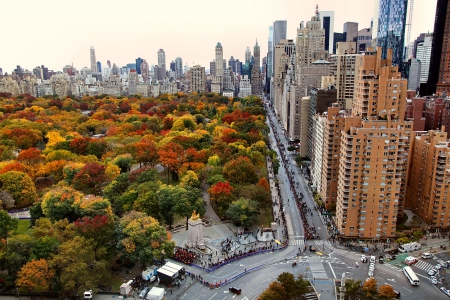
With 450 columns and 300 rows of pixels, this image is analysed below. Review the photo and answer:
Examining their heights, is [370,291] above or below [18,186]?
below

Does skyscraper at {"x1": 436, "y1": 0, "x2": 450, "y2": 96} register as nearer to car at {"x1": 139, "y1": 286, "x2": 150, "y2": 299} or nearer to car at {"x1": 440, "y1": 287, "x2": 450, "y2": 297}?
car at {"x1": 440, "y1": 287, "x2": 450, "y2": 297}

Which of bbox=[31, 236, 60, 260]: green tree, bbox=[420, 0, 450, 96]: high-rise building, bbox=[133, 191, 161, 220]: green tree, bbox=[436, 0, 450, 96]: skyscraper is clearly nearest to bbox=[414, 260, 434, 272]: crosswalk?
bbox=[133, 191, 161, 220]: green tree

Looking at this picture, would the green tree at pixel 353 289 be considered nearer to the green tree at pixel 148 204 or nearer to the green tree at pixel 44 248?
the green tree at pixel 148 204

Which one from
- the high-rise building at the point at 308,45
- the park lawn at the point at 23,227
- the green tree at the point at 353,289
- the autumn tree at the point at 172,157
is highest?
the high-rise building at the point at 308,45

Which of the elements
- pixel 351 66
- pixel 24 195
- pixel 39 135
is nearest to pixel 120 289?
pixel 24 195

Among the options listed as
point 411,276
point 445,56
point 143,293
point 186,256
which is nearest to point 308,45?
point 445,56

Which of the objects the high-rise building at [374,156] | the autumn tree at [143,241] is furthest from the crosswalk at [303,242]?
the autumn tree at [143,241]

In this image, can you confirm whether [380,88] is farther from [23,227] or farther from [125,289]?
[23,227]
